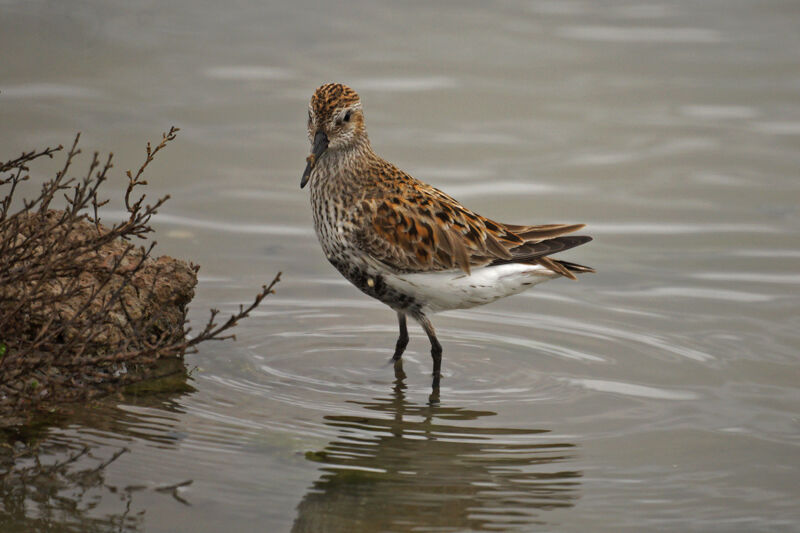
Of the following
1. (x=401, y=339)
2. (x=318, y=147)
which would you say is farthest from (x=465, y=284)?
(x=318, y=147)

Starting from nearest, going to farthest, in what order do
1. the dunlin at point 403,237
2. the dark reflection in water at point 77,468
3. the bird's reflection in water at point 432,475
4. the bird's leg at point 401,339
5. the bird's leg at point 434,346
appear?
the dark reflection in water at point 77,468, the bird's reflection in water at point 432,475, the dunlin at point 403,237, the bird's leg at point 434,346, the bird's leg at point 401,339

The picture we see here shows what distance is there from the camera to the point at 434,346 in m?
9.67

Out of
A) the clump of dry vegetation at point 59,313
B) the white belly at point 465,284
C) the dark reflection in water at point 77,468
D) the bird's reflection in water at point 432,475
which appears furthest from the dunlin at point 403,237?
the dark reflection in water at point 77,468

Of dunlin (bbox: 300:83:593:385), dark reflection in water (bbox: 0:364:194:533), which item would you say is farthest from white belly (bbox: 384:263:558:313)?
dark reflection in water (bbox: 0:364:194:533)

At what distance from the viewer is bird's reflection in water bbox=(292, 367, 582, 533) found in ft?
22.7

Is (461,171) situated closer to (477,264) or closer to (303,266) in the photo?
(303,266)

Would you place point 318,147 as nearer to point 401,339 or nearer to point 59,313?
point 401,339

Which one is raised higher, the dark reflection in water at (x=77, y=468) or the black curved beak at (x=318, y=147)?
the black curved beak at (x=318, y=147)

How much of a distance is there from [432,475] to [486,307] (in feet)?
13.1

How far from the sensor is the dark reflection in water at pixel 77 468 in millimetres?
6520

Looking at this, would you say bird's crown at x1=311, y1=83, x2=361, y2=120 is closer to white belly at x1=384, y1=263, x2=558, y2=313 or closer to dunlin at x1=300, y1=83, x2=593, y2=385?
dunlin at x1=300, y1=83, x2=593, y2=385

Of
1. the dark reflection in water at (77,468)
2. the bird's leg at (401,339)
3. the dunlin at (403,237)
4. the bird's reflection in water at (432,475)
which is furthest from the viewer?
the bird's leg at (401,339)

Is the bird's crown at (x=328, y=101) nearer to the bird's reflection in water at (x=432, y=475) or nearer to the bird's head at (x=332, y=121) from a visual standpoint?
the bird's head at (x=332, y=121)

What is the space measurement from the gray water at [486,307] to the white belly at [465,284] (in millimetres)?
640
